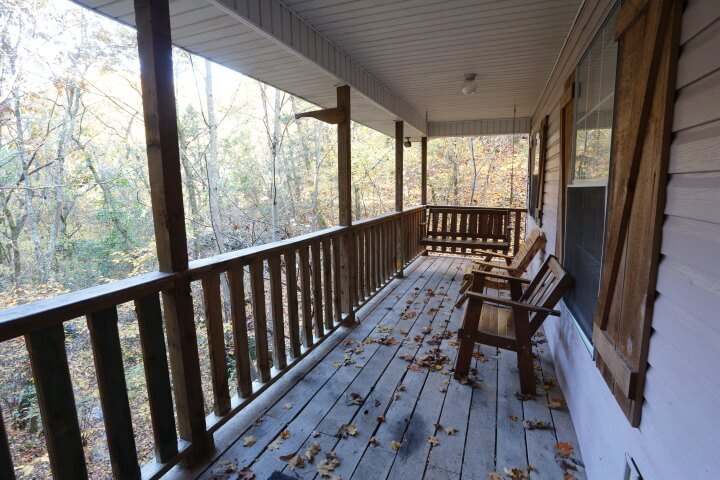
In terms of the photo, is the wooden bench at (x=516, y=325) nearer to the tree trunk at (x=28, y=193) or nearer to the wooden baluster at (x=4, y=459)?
the wooden baluster at (x=4, y=459)

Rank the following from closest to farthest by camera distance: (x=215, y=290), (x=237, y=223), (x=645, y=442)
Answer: (x=645, y=442) → (x=215, y=290) → (x=237, y=223)

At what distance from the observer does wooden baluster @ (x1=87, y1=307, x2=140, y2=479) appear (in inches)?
54.4

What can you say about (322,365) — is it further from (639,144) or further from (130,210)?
(130,210)

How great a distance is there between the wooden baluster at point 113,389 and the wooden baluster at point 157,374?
4.6 inches

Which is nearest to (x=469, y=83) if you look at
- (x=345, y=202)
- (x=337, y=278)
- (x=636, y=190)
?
(x=345, y=202)

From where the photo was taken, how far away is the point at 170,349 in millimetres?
1729

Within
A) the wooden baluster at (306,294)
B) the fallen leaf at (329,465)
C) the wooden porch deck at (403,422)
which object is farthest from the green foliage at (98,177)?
the fallen leaf at (329,465)

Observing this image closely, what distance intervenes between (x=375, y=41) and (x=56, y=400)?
3.03m

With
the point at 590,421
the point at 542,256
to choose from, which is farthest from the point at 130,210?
the point at 590,421

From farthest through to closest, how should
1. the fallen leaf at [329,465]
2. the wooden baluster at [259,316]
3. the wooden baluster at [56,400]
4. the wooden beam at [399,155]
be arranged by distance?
the wooden beam at [399,155] < the wooden baluster at [259,316] < the fallen leaf at [329,465] < the wooden baluster at [56,400]

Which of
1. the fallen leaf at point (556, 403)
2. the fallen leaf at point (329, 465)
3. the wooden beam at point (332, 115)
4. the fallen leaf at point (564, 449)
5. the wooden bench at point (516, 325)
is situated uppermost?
the wooden beam at point (332, 115)

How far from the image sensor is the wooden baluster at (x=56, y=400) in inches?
47.0

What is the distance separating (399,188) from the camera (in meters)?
5.28

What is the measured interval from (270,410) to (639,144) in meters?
2.30
